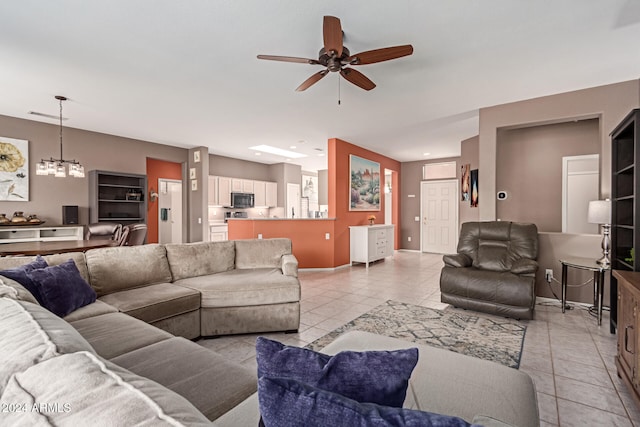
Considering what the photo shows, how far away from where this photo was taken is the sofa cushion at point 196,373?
1180mm

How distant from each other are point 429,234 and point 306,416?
8.45m

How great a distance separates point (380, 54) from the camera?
242 cm

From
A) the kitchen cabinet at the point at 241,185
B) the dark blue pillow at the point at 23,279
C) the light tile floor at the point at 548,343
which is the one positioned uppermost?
the kitchen cabinet at the point at 241,185

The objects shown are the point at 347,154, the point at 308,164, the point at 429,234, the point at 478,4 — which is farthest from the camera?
the point at 308,164

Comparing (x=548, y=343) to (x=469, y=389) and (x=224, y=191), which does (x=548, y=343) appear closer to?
(x=469, y=389)

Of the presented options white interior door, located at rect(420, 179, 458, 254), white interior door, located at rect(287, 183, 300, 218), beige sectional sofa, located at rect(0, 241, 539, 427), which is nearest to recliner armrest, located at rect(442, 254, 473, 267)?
beige sectional sofa, located at rect(0, 241, 539, 427)

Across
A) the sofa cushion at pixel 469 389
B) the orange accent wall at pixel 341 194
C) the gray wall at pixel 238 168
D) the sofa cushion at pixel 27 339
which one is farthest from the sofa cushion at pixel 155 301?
the gray wall at pixel 238 168

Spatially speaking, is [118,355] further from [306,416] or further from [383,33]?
[383,33]

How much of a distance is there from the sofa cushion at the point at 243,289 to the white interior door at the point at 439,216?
626cm

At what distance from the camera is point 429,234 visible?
332 inches

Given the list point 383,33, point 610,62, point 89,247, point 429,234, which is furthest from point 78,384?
point 429,234

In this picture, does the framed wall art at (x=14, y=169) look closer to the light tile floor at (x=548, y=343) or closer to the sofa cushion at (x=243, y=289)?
the sofa cushion at (x=243, y=289)

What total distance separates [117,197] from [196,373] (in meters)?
6.06

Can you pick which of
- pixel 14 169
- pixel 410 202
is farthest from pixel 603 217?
pixel 14 169
